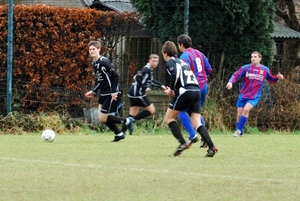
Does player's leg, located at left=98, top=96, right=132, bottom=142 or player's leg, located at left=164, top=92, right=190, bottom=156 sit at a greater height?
player's leg, located at left=164, top=92, right=190, bottom=156

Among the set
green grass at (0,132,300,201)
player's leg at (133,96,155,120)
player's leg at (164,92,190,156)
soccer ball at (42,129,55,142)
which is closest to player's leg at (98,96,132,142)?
green grass at (0,132,300,201)

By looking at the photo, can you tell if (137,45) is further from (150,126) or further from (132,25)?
(150,126)

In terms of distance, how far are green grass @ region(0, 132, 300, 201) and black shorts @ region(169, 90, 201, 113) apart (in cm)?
70

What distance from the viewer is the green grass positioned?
7.66 m

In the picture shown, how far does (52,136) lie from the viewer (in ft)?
46.7

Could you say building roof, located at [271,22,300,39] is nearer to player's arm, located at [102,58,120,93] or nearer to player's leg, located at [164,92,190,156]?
player's arm, located at [102,58,120,93]

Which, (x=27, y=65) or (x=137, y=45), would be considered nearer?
(x=27, y=65)

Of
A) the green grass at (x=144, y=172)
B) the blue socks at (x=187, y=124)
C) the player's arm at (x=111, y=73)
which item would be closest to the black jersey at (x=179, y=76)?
the green grass at (x=144, y=172)

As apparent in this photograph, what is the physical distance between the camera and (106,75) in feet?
46.8

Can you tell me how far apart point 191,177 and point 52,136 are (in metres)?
5.75

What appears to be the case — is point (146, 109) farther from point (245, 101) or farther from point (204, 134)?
point (204, 134)

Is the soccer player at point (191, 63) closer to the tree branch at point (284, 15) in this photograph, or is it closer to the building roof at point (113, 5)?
the building roof at point (113, 5)

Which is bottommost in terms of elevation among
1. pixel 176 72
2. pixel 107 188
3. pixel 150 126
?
pixel 150 126

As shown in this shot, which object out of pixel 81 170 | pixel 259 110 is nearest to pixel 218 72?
pixel 259 110
